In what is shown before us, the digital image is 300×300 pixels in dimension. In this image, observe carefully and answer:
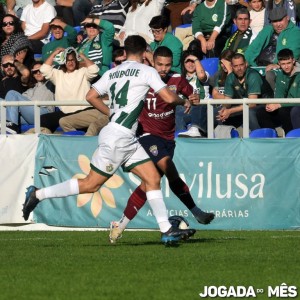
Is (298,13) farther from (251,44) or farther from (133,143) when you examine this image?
(133,143)

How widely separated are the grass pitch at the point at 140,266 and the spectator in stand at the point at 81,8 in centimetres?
949

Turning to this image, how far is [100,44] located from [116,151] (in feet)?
28.0

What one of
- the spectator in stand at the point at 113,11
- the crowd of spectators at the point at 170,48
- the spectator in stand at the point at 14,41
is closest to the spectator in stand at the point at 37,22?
the crowd of spectators at the point at 170,48

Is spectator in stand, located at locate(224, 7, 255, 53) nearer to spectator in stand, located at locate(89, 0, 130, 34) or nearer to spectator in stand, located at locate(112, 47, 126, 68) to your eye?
spectator in stand, located at locate(112, 47, 126, 68)

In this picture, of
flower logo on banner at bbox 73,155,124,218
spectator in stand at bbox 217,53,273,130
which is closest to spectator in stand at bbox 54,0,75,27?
spectator in stand at bbox 217,53,273,130

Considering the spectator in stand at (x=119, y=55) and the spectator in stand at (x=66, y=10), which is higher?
the spectator in stand at (x=119, y=55)

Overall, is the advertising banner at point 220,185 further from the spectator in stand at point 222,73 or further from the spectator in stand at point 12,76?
the spectator in stand at point 12,76

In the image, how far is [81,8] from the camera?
2427 centimetres

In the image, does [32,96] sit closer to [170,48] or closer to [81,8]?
[170,48]

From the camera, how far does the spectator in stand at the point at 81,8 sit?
24.2 m

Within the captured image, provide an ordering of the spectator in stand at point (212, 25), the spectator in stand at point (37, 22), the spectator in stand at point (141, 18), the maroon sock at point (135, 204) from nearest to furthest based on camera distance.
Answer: the maroon sock at point (135, 204)
the spectator in stand at point (212, 25)
the spectator in stand at point (141, 18)
the spectator in stand at point (37, 22)

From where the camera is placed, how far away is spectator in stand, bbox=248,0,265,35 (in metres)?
21.0

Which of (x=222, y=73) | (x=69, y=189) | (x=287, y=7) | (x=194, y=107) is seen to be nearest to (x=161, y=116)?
(x=69, y=189)

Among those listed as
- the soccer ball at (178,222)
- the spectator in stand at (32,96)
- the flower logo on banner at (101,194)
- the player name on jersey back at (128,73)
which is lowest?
the flower logo on banner at (101,194)
